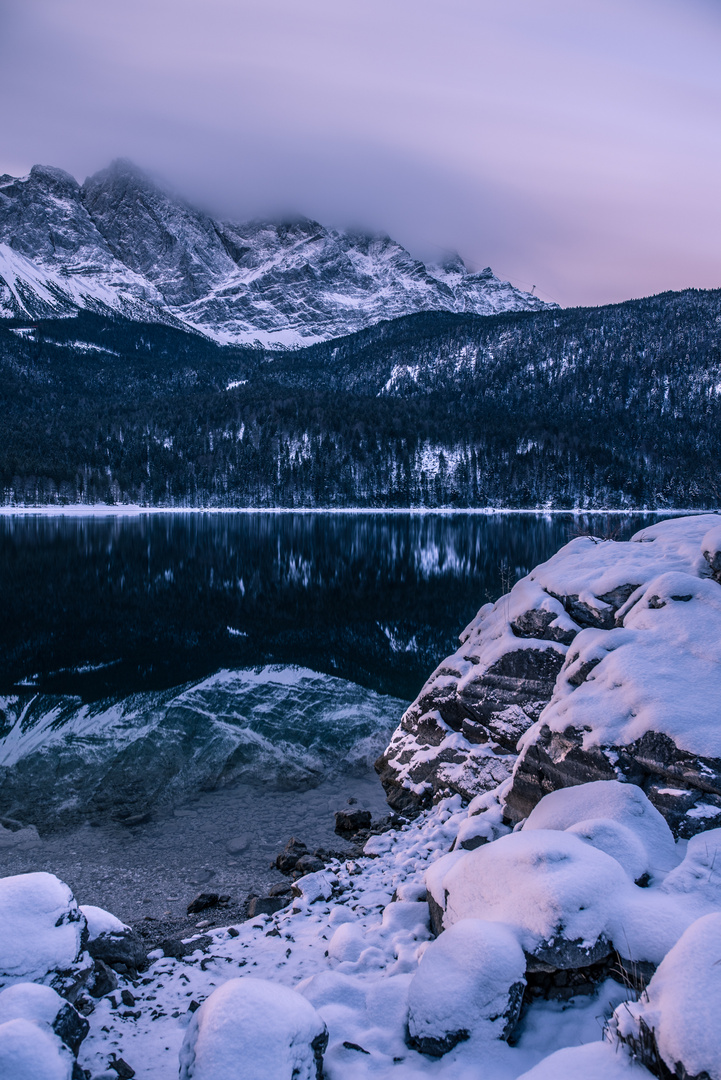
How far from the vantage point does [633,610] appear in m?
8.51

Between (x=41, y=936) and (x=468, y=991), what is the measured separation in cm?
339

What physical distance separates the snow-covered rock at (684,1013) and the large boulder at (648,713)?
244 centimetres

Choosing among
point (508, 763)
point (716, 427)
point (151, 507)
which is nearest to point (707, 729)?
point (508, 763)

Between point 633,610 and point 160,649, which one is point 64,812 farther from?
point 160,649

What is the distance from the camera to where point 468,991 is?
401 centimetres

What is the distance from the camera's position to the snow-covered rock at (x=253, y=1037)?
136 inches

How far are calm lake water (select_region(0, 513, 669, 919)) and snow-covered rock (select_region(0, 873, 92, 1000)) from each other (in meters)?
3.12

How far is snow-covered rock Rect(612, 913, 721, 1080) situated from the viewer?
289 cm

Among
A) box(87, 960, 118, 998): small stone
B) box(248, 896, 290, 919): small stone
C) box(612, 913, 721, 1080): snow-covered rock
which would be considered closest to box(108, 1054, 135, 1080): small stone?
box(87, 960, 118, 998): small stone

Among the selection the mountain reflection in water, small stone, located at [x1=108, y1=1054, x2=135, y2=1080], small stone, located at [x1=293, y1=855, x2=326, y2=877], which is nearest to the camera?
small stone, located at [x1=108, y1=1054, x2=135, y2=1080]

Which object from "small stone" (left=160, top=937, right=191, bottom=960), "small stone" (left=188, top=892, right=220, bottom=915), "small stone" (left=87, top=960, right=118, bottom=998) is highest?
"small stone" (left=87, top=960, right=118, bottom=998)

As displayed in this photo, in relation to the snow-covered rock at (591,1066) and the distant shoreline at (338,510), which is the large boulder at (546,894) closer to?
the snow-covered rock at (591,1066)

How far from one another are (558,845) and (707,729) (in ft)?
7.87

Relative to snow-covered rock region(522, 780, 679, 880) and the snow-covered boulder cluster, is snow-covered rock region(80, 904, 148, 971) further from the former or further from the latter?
the snow-covered boulder cluster
